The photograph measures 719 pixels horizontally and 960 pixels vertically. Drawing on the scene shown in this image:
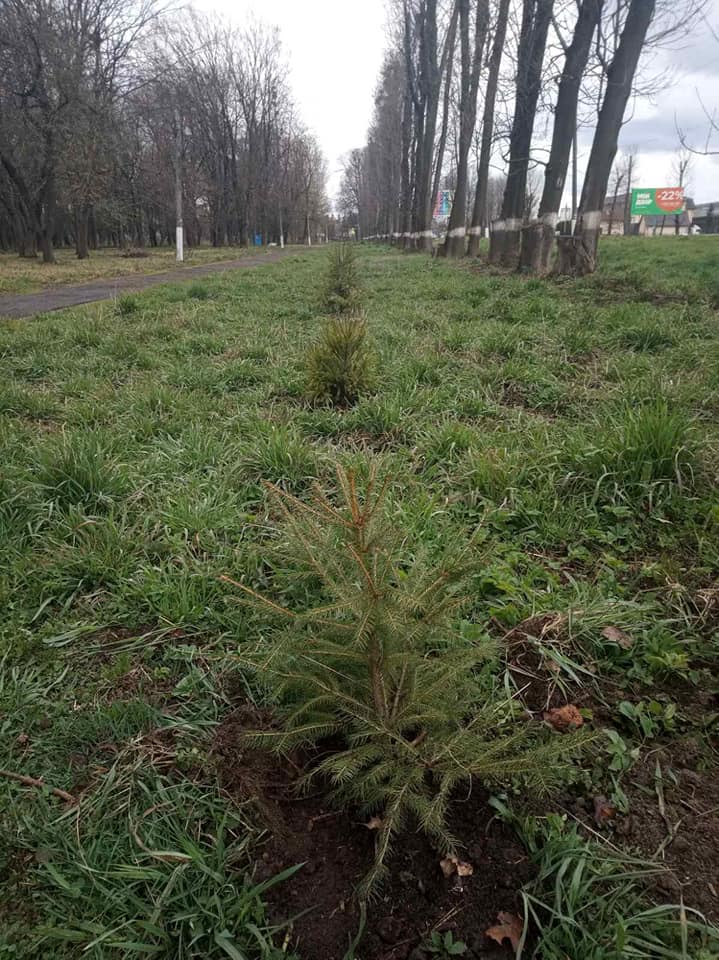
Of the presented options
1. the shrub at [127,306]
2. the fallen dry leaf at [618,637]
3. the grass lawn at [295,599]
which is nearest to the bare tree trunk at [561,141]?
the grass lawn at [295,599]

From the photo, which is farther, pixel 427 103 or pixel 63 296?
pixel 427 103

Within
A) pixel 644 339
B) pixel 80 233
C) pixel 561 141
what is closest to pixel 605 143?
pixel 561 141

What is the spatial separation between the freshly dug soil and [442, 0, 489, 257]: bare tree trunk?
19.8m

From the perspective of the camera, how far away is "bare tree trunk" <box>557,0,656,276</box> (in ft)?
28.3

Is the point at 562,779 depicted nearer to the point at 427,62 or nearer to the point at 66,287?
the point at 66,287

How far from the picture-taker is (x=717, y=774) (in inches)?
50.3

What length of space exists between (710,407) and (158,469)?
3407 mm

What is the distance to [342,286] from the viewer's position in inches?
340

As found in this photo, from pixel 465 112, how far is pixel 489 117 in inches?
110

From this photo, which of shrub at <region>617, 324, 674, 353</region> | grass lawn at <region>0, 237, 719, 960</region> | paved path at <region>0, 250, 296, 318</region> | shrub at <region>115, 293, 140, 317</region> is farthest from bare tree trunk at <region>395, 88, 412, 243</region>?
grass lawn at <region>0, 237, 719, 960</region>

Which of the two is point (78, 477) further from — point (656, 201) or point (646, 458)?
point (656, 201)

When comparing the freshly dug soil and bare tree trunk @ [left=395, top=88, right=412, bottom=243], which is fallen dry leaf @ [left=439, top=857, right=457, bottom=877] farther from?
bare tree trunk @ [left=395, top=88, right=412, bottom=243]

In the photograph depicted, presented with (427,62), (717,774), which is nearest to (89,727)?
(717,774)

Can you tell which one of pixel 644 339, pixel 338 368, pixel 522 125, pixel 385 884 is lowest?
pixel 385 884
